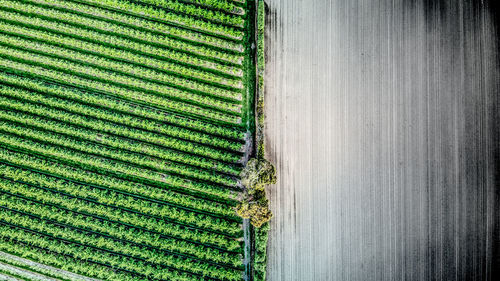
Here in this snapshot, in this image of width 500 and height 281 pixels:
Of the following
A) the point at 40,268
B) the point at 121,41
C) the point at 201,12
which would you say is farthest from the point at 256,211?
the point at 40,268

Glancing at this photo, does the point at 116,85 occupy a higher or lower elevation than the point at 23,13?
lower

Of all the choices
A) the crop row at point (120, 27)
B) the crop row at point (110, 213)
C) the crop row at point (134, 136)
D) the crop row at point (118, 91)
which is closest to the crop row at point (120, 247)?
the crop row at point (110, 213)

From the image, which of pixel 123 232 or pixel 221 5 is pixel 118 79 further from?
pixel 123 232

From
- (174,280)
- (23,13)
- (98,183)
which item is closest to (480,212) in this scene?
(174,280)

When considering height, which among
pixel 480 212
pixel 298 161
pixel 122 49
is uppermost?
pixel 122 49

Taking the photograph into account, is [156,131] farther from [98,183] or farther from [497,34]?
[497,34]
